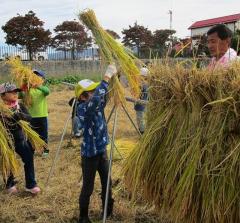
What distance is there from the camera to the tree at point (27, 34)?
22156 mm

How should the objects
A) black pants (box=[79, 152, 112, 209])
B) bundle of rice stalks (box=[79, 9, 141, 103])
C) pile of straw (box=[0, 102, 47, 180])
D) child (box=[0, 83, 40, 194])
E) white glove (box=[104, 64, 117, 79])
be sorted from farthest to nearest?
child (box=[0, 83, 40, 194]), pile of straw (box=[0, 102, 47, 180]), black pants (box=[79, 152, 112, 209]), bundle of rice stalks (box=[79, 9, 141, 103]), white glove (box=[104, 64, 117, 79])

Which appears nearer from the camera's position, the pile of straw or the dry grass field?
the dry grass field

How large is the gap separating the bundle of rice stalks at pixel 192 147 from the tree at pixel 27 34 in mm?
19939

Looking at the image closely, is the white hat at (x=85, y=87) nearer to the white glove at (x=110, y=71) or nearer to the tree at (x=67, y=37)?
the white glove at (x=110, y=71)

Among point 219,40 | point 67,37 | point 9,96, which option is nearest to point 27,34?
point 67,37

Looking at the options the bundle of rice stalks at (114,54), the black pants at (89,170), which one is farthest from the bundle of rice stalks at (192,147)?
the black pants at (89,170)

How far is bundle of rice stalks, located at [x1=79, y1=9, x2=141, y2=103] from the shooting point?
12.8ft

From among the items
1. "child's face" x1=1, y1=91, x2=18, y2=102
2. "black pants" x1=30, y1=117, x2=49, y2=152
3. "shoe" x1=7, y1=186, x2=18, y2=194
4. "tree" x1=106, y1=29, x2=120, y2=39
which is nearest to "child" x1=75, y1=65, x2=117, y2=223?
"tree" x1=106, y1=29, x2=120, y2=39

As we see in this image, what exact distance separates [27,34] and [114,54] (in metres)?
19.2

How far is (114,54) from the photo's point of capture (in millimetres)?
3924

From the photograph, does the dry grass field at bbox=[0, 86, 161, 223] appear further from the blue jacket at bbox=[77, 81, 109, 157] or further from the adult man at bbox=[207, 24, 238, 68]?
the adult man at bbox=[207, 24, 238, 68]

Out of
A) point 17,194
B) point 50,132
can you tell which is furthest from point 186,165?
point 50,132

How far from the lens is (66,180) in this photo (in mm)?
5645

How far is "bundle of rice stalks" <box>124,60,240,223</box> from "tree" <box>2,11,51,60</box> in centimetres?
1994
